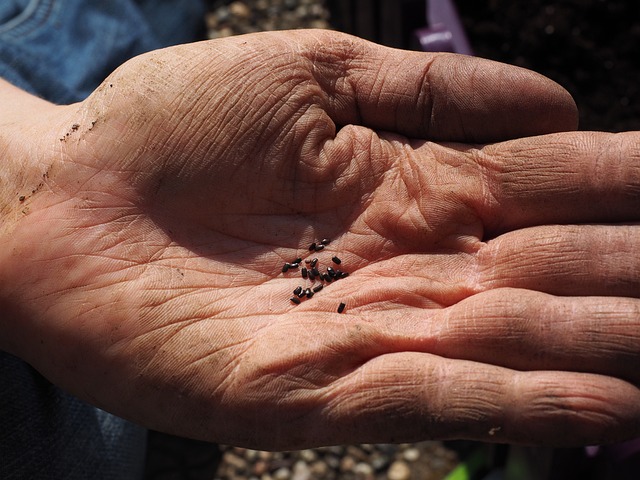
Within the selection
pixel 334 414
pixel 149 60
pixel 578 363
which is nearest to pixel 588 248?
pixel 578 363

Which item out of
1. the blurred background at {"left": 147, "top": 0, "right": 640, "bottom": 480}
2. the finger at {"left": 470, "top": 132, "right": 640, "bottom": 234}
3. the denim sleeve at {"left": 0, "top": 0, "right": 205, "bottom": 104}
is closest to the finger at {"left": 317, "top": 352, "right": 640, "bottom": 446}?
the finger at {"left": 470, "top": 132, "right": 640, "bottom": 234}

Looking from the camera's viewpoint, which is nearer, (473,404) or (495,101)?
(473,404)

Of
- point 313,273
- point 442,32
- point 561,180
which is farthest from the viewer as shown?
point 442,32

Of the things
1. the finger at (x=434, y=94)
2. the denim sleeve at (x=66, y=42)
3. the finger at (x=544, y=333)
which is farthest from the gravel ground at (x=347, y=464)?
the denim sleeve at (x=66, y=42)

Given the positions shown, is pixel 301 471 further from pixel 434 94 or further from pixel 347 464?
pixel 434 94

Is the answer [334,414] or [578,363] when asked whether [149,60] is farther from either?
[578,363]

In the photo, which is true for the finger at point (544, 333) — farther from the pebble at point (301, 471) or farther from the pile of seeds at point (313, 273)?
the pebble at point (301, 471)

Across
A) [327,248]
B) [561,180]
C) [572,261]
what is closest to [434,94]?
[561,180]
